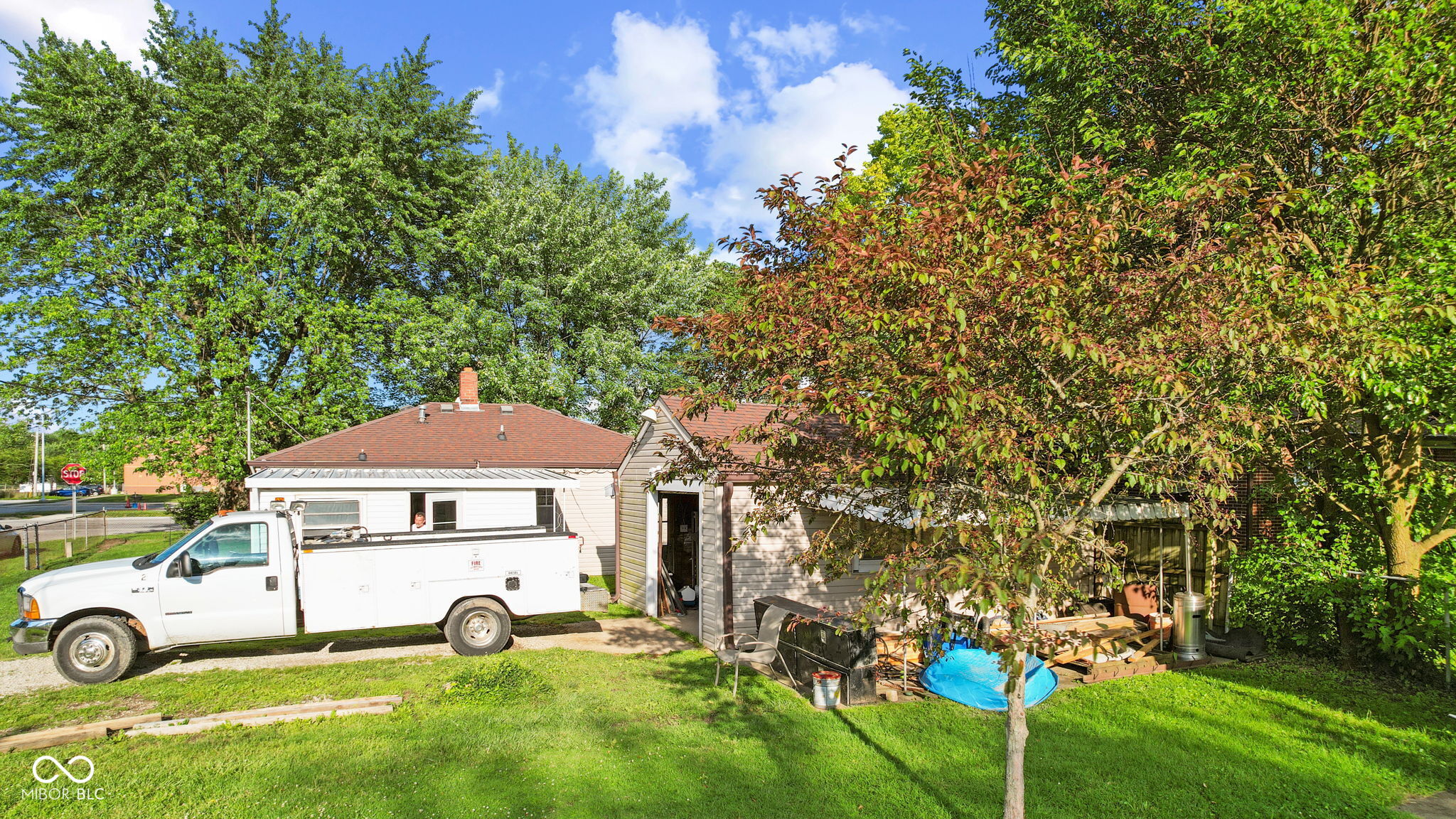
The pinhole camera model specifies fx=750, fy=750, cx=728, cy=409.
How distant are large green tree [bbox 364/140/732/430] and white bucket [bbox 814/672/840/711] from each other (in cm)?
1816

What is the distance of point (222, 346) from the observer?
22406 mm

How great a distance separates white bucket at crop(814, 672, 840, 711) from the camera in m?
8.90

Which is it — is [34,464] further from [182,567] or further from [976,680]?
[976,680]

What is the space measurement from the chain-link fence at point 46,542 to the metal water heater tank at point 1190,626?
82.4ft

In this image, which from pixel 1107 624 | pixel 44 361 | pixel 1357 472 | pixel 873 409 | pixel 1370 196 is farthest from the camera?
pixel 44 361

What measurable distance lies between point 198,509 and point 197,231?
10352mm

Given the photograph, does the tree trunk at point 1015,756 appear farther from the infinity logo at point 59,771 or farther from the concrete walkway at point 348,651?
the infinity logo at point 59,771

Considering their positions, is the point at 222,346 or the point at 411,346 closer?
the point at 222,346

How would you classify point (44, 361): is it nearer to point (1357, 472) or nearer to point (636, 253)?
point (636, 253)

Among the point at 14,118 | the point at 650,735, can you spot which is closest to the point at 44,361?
the point at 14,118

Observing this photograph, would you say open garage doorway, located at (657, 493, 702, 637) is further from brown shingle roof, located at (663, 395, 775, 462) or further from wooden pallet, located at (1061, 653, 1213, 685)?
wooden pallet, located at (1061, 653, 1213, 685)

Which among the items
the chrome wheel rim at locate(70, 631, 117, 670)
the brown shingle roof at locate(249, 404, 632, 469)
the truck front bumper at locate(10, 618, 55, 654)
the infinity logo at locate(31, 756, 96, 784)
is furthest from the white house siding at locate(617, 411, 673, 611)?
the infinity logo at locate(31, 756, 96, 784)

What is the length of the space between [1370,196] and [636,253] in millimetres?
22241

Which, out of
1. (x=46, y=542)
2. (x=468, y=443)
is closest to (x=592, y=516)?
(x=468, y=443)
